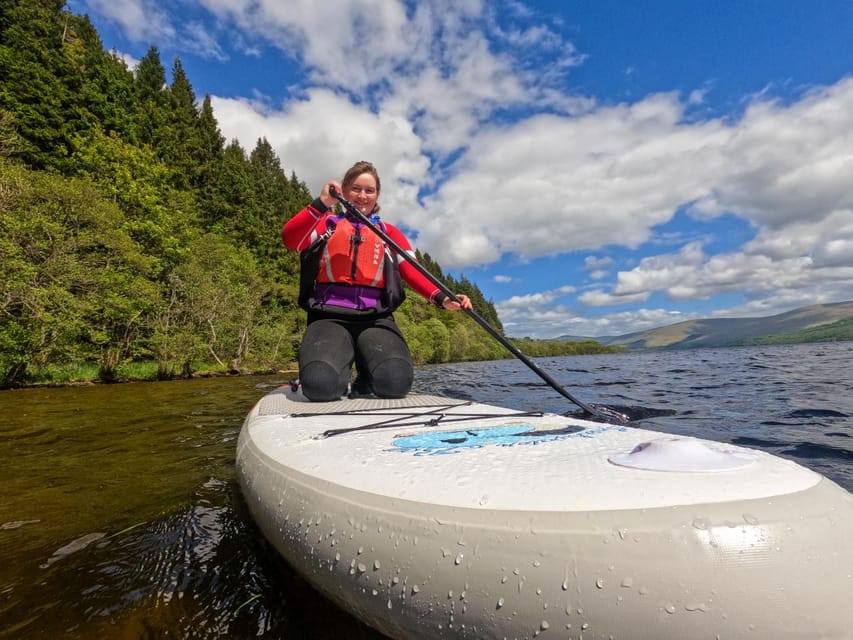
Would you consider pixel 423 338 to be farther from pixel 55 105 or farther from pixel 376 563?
pixel 376 563

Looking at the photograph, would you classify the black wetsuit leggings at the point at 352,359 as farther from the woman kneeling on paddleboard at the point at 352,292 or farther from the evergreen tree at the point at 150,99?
the evergreen tree at the point at 150,99

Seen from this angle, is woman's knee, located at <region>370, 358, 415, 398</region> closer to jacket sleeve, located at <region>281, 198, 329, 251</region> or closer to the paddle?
the paddle

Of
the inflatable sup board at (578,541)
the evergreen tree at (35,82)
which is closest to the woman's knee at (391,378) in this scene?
the inflatable sup board at (578,541)

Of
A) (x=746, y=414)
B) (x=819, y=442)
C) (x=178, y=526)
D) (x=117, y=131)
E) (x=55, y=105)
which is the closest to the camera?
(x=178, y=526)

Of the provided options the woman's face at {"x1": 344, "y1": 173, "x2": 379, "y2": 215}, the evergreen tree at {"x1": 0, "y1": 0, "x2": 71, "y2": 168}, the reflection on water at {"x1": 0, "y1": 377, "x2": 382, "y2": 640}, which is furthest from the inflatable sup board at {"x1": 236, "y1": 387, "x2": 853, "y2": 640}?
the evergreen tree at {"x1": 0, "y1": 0, "x2": 71, "y2": 168}

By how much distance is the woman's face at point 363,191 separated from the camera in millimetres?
3787

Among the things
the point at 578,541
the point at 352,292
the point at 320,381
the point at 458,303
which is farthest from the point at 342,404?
the point at 578,541

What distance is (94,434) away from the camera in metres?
4.55

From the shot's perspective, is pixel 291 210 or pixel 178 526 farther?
pixel 291 210

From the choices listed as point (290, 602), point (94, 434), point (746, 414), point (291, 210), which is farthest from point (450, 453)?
point (291, 210)

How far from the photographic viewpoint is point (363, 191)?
381 centimetres

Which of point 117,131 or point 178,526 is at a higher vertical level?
point 117,131

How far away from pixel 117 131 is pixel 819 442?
3564 centimetres

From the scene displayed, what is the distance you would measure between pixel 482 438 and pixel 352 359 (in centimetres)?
193
